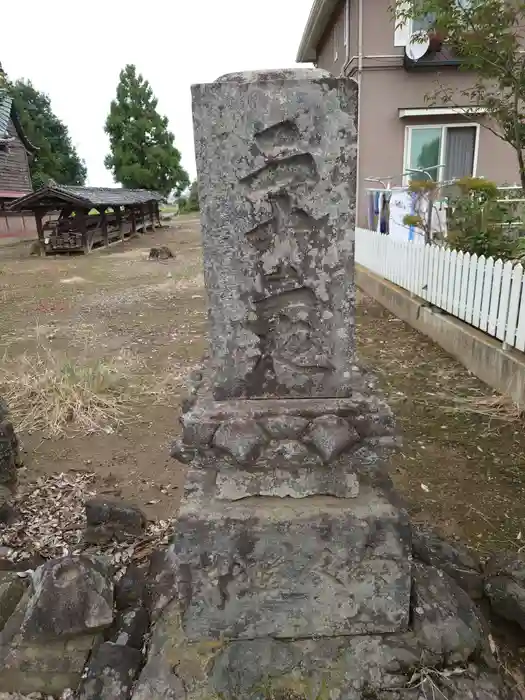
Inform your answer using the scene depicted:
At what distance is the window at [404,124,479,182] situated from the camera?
10836mm

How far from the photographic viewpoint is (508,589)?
1.84 meters

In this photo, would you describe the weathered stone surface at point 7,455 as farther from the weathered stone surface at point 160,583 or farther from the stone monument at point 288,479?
the stone monument at point 288,479

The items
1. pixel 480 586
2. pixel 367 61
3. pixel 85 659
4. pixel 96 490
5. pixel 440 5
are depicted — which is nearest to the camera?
pixel 85 659

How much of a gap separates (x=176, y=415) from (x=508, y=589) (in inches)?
115

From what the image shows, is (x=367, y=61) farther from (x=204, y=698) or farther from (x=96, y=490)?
(x=204, y=698)

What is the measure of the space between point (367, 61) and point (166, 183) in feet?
76.7

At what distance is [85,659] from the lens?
65.8 inches

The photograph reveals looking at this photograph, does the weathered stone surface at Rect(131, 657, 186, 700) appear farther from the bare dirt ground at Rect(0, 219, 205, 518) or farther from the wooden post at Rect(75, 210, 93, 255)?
the wooden post at Rect(75, 210, 93, 255)

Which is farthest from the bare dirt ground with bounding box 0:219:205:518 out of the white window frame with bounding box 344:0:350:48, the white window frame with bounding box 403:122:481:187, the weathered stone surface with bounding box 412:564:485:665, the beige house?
the white window frame with bounding box 344:0:350:48

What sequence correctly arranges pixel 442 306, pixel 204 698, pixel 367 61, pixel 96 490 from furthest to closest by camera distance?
pixel 367 61 < pixel 442 306 < pixel 96 490 < pixel 204 698

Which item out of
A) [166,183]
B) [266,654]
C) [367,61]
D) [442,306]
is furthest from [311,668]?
[166,183]

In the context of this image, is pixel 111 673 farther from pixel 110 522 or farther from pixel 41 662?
pixel 110 522

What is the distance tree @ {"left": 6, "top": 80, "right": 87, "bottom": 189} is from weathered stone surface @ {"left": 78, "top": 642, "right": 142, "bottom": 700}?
3530 cm

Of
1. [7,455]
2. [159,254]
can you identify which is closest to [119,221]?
[159,254]
